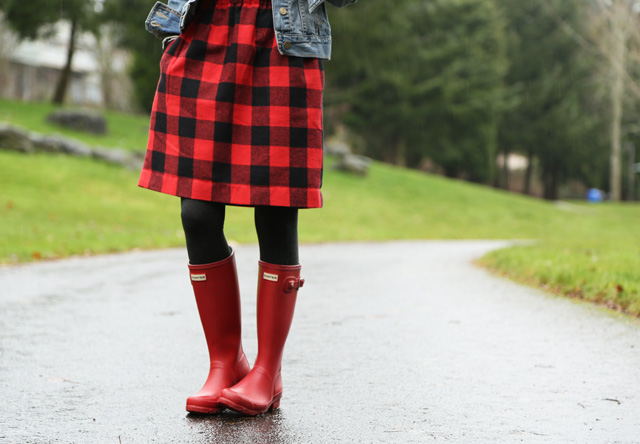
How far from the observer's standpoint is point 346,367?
11.0 feet

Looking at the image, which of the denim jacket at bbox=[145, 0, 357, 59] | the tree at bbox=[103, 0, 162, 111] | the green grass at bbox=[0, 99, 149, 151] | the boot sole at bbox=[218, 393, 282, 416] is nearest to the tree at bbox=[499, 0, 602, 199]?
the tree at bbox=[103, 0, 162, 111]

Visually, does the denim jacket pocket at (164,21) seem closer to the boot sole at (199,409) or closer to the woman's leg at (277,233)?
the woman's leg at (277,233)

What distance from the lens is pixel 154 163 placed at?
267 centimetres

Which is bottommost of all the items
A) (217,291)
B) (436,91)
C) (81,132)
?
(217,291)

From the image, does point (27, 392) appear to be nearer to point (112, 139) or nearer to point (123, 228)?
point (123, 228)

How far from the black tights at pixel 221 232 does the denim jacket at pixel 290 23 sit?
0.55m

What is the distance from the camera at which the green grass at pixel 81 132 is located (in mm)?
22078

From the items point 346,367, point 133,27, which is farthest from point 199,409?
point 133,27

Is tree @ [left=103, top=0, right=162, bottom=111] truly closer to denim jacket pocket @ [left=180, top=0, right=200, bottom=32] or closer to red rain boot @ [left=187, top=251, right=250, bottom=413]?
denim jacket pocket @ [left=180, top=0, right=200, bottom=32]

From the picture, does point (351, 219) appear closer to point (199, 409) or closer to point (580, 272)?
point (580, 272)

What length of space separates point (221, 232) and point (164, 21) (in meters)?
0.76

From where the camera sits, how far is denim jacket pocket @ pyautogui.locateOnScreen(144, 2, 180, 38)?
8.81 feet

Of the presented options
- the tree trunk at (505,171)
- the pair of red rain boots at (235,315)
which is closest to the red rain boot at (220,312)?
the pair of red rain boots at (235,315)

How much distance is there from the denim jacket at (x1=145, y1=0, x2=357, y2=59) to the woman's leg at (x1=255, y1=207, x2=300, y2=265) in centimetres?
54
